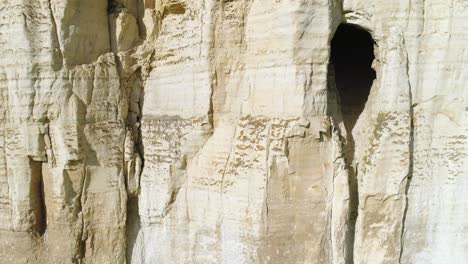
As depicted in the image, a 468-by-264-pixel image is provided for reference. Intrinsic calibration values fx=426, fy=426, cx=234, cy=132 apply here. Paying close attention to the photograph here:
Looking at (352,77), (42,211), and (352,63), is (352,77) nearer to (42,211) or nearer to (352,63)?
(352,63)

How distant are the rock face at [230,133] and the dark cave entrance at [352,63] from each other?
0.15ft

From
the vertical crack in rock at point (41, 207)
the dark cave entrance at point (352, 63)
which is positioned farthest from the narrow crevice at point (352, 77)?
the vertical crack in rock at point (41, 207)

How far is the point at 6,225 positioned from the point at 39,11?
2245 mm

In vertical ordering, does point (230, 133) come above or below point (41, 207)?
above

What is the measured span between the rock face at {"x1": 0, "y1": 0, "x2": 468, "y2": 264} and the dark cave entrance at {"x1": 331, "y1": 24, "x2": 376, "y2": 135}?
0.05 meters

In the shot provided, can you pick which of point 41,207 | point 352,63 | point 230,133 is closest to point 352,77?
point 352,63

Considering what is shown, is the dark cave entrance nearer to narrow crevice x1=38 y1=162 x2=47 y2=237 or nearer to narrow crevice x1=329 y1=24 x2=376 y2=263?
narrow crevice x1=329 y1=24 x2=376 y2=263

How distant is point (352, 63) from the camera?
196 inches

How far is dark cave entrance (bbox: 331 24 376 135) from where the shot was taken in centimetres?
464

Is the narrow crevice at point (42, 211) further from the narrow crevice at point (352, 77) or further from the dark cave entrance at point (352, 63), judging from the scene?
the dark cave entrance at point (352, 63)

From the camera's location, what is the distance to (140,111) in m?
4.70

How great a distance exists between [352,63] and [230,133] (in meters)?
1.88

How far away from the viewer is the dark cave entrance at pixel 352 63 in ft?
15.2

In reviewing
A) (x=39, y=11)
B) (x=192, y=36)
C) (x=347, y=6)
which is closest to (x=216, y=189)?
(x=192, y=36)
